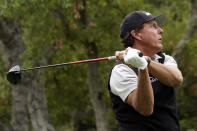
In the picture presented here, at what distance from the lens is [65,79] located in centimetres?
1669

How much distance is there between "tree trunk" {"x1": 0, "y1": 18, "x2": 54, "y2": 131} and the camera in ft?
40.5

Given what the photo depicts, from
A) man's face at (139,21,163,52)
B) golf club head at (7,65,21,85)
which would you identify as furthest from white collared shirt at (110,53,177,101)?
golf club head at (7,65,21,85)

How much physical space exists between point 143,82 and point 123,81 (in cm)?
32

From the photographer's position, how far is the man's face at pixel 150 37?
4.34m

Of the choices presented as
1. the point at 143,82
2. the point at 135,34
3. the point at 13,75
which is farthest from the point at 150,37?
the point at 13,75

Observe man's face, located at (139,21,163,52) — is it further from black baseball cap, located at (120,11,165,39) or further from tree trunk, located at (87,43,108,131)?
tree trunk, located at (87,43,108,131)

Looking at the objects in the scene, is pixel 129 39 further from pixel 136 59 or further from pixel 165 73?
pixel 136 59

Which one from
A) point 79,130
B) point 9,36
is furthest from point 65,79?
point 79,130

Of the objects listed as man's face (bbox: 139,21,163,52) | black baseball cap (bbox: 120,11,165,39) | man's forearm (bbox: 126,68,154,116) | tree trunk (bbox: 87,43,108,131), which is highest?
black baseball cap (bbox: 120,11,165,39)

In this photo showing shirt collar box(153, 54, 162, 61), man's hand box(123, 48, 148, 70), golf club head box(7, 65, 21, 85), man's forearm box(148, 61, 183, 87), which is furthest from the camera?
golf club head box(7, 65, 21, 85)

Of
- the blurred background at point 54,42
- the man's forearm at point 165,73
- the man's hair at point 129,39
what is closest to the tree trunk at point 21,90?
the blurred background at point 54,42

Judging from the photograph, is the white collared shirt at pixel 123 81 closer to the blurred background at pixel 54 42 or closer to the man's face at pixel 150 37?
the man's face at pixel 150 37

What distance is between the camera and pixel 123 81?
161 inches

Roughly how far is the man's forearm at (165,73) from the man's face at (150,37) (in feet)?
0.86
